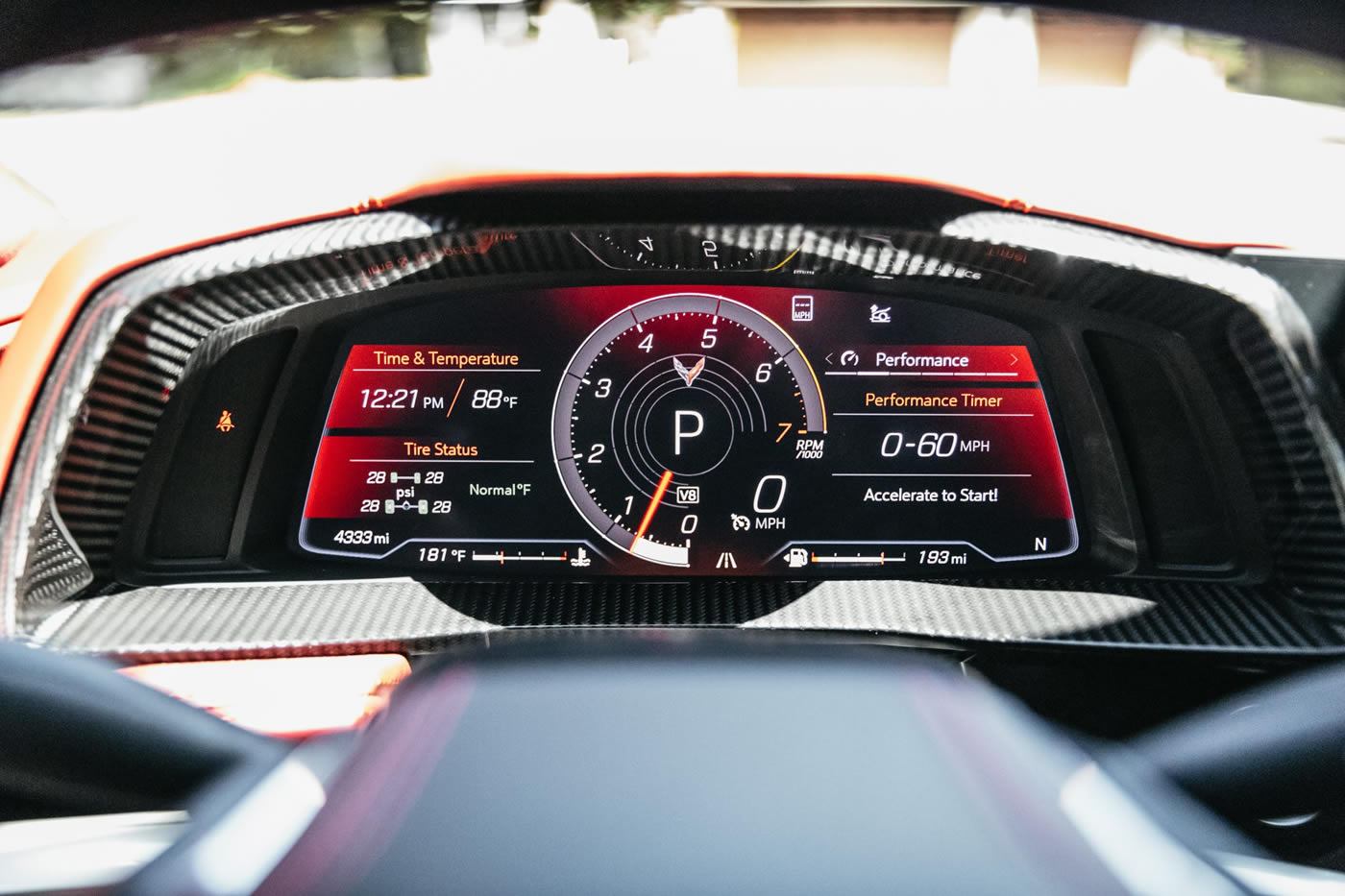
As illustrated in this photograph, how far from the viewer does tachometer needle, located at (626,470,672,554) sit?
211 centimetres

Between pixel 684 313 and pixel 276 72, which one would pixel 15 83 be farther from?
pixel 276 72

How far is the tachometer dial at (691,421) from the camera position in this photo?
6.88 ft

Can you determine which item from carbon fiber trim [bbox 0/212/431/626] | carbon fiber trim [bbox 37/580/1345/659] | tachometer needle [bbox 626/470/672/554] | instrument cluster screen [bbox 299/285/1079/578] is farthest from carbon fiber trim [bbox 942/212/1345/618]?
carbon fiber trim [bbox 0/212/431/626]

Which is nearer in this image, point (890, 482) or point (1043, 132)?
point (1043, 132)

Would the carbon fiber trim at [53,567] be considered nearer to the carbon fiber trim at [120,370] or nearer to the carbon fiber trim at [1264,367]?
the carbon fiber trim at [120,370]

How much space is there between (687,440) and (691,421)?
0.11 ft

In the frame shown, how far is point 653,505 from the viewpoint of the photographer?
2.11 metres

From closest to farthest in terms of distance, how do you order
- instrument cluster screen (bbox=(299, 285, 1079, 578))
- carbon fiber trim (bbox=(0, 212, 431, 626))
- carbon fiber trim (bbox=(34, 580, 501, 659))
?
carbon fiber trim (bbox=(0, 212, 431, 626))
carbon fiber trim (bbox=(34, 580, 501, 659))
instrument cluster screen (bbox=(299, 285, 1079, 578))

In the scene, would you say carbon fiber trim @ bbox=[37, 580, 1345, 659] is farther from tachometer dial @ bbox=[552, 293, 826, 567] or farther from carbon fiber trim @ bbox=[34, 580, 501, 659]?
tachometer dial @ bbox=[552, 293, 826, 567]

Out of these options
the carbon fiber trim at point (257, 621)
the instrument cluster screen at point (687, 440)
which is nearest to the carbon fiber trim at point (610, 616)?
the carbon fiber trim at point (257, 621)

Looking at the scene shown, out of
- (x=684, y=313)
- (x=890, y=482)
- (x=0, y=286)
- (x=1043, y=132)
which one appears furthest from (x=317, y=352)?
(x=1043, y=132)

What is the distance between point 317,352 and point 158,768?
4.56 ft

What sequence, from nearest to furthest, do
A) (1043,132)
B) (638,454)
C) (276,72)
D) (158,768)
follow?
(158,768), (1043,132), (638,454), (276,72)

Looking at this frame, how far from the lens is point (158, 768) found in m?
0.74
